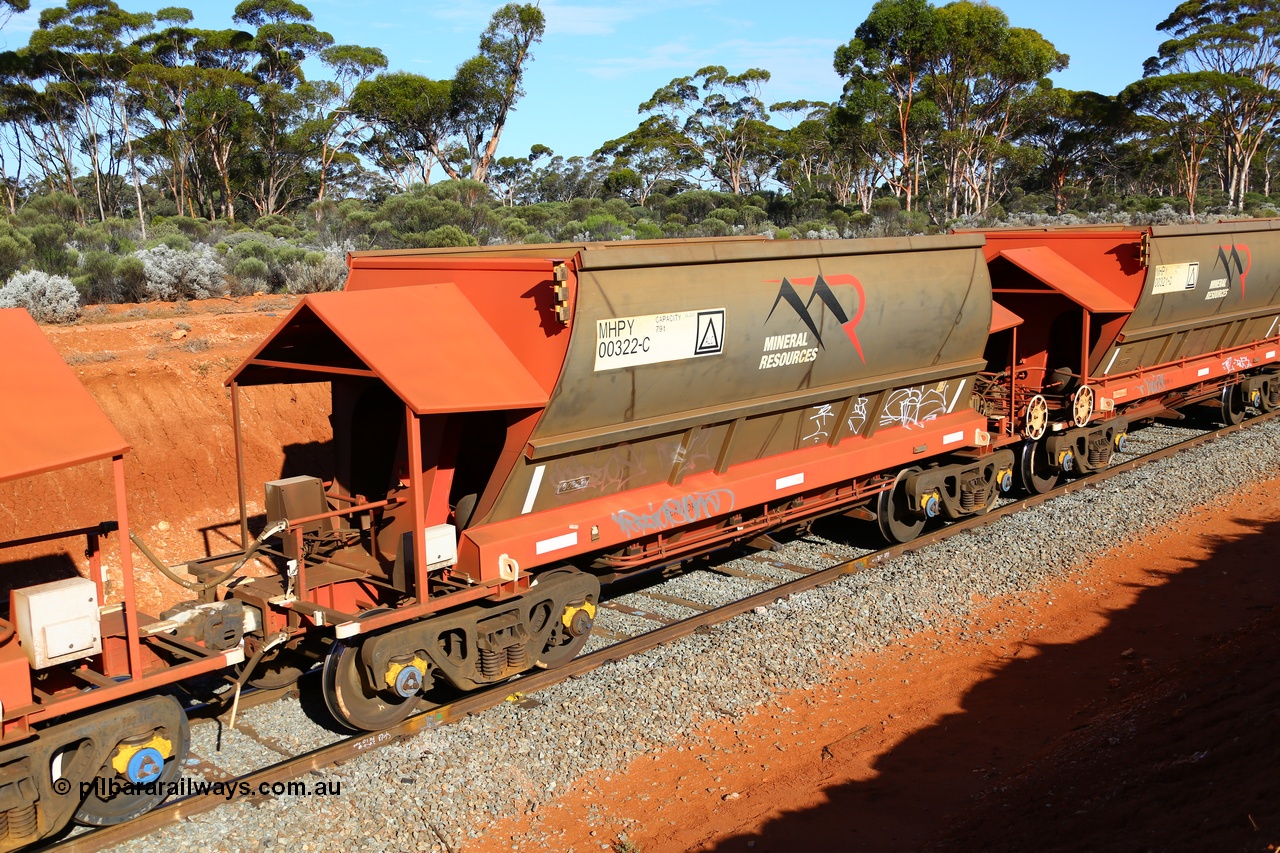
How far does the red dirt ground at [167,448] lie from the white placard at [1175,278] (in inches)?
433

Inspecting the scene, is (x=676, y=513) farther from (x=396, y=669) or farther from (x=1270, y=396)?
(x=1270, y=396)

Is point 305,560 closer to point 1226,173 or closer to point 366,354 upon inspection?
point 366,354

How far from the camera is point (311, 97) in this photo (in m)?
47.5

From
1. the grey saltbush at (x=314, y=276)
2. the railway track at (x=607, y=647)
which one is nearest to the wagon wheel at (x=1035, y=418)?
the railway track at (x=607, y=647)

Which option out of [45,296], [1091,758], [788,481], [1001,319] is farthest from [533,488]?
[45,296]

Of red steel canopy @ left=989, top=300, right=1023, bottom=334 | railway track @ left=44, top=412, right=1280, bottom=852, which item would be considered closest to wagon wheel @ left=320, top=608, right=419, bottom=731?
railway track @ left=44, top=412, right=1280, bottom=852

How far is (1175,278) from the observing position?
14211mm

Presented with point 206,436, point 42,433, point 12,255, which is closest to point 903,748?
point 42,433

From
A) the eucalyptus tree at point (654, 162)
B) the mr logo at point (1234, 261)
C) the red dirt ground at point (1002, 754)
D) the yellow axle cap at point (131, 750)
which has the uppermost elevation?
the eucalyptus tree at point (654, 162)

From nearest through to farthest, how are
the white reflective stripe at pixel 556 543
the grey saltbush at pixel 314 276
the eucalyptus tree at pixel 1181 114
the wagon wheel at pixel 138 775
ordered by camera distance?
the wagon wheel at pixel 138 775
the white reflective stripe at pixel 556 543
the grey saltbush at pixel 314 276
the eucalyptus tree at pixel 1181 114

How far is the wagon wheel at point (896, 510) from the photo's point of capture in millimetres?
11680

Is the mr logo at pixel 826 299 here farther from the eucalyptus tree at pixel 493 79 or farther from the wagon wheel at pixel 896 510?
the eucalyptus tree at pixel 493 79

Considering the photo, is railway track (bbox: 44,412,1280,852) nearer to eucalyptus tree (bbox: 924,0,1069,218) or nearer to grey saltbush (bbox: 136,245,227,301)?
grey saltbush (bbox: 136,245,227,301)

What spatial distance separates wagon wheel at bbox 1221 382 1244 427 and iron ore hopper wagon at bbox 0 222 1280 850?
7789 mm
